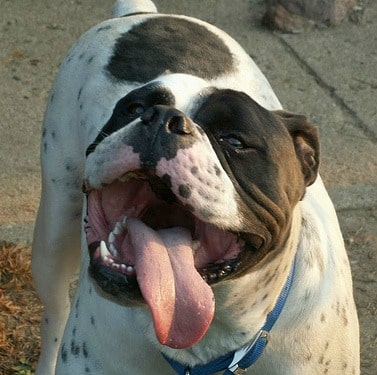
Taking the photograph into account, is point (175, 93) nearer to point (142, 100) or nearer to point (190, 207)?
point (142, 100)

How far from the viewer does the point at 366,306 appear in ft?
16.8

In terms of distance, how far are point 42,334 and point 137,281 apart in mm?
2049

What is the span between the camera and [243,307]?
10.6 ft

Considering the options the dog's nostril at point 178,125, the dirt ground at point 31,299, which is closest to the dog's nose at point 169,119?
the dog's nostril at point 178,125

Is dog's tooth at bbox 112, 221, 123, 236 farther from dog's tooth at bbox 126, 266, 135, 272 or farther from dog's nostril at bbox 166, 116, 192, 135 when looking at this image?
dog's nostril at bbox 166, 116, 192, 135

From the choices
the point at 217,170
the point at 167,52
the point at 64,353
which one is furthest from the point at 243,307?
the point at 167,52

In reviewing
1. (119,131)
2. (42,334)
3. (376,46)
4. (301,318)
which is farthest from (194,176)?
(376,46)

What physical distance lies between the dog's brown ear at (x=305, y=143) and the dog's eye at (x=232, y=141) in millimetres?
417

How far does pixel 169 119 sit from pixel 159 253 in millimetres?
381

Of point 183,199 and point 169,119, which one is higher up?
point 169,119

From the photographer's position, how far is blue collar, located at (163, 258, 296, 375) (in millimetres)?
3326

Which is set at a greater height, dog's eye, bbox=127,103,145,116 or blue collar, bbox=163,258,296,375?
dog's eye, bbox=127,103,145,116

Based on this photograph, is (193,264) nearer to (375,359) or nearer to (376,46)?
(375,359)

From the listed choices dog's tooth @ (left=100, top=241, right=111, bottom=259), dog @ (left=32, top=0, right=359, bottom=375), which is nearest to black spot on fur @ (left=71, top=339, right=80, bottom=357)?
dog @ (left=32, top=0, right=359, bottom=375)
